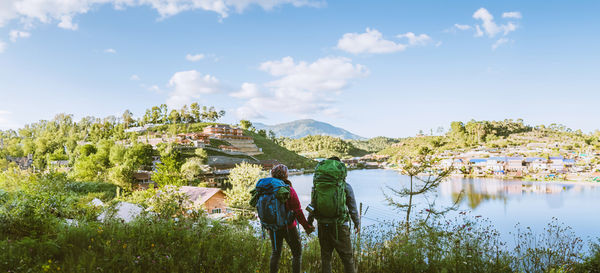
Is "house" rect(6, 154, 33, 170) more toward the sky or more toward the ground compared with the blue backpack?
more toward the ground

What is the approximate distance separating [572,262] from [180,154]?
63.3 metres

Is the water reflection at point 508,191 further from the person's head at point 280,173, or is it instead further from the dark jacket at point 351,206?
the person's head at point 280,173

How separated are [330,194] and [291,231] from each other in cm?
59

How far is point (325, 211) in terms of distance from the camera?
311cm

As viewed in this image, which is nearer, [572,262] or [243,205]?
[572,262]

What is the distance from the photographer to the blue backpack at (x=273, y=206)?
3143 millimetres

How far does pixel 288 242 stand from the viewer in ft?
10.6

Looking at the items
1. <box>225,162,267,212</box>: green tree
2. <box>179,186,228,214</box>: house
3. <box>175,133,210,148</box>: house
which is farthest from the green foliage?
<box>179,186,228,214</box>: house

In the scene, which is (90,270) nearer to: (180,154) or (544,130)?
(180,154)

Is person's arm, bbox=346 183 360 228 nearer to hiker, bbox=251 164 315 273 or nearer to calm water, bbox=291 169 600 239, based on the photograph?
hiker, bbox=251 164 315 273

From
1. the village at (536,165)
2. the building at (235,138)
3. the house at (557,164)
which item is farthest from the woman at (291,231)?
the house at (557,164)

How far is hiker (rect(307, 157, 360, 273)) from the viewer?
309cm

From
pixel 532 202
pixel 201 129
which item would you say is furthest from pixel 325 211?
pixel 201 129

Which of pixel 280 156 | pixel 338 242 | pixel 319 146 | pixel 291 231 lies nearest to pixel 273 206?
pixel 291 231
